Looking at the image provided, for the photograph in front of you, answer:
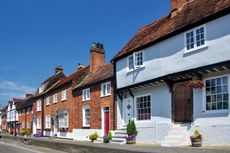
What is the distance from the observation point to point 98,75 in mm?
30094

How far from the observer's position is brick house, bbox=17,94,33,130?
52.8 metres

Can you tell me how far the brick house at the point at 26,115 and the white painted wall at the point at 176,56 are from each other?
32594 mm

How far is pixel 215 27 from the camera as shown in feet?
52.0

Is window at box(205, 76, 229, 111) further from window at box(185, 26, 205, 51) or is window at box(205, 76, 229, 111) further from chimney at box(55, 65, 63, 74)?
chimney at box(55, 65, 63, 74)

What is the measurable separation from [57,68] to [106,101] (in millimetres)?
23783

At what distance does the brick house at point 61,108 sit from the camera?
109 ft

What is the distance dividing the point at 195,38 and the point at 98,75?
1453 centimetres

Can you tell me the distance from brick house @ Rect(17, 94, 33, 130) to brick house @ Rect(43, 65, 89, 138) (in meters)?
11.6

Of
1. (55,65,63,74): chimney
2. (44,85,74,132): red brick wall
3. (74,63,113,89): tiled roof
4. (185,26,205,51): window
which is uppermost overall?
(55,65,63,74): chimney

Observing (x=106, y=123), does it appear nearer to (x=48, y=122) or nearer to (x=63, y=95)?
(x=63, y=95)

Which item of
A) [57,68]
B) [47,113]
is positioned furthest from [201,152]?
[57,68]

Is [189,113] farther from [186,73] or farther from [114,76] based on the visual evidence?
[114,76]

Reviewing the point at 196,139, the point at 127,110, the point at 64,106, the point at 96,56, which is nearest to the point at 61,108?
the point at 64,106

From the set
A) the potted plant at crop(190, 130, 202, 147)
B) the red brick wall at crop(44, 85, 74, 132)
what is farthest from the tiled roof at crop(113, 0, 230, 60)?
the red brick wall at crop(44, 85, 74, 132)
